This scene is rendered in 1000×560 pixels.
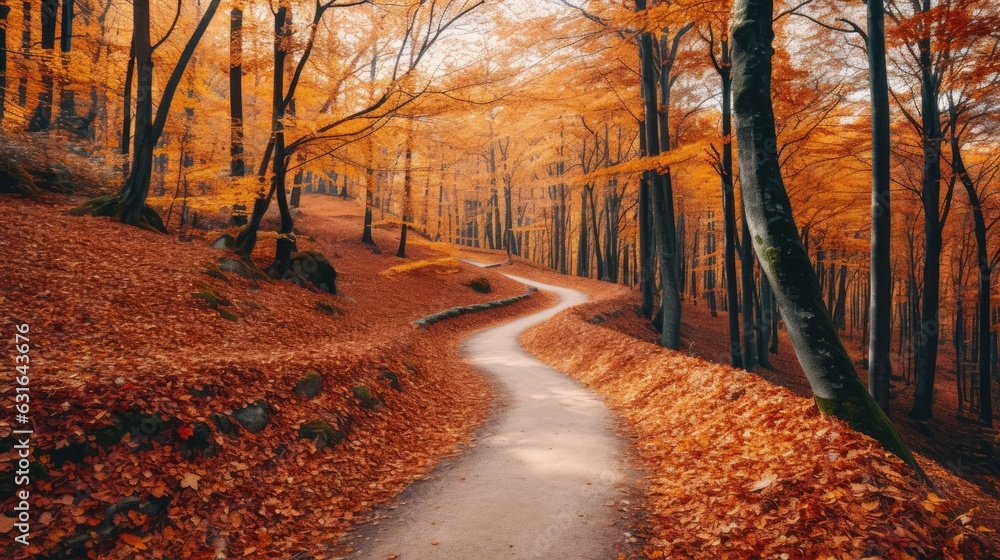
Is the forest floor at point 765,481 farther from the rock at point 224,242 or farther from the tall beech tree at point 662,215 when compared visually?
the rock at point 224,242

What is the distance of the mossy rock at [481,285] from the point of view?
22.6 metres

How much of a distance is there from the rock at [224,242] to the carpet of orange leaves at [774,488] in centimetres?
1170

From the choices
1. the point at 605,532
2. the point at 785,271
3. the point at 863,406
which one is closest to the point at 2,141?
the point at 605,532

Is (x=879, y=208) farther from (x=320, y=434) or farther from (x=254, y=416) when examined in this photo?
(x=254, y=416)

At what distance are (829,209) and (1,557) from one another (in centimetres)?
2155

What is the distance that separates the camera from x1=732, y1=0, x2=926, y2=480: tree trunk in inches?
173

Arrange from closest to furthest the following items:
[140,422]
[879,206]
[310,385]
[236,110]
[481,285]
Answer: [140,422], [310,385], [879,206], [236,110], [481,285]

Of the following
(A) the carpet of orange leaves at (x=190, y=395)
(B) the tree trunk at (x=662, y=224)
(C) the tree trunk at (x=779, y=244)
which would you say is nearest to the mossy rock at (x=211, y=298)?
(A) the carpet of orange leaves at (x=190, y=395)

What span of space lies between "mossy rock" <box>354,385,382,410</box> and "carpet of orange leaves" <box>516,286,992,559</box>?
4.11 meters

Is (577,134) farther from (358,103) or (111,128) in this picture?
(111,128)

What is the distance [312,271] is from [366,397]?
8.28 meters

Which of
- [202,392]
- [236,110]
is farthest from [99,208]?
[202,392]

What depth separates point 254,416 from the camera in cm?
532

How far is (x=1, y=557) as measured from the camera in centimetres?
295
